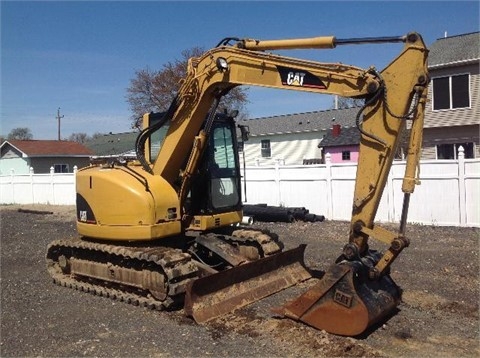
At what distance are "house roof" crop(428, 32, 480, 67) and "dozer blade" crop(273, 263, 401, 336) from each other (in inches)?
706

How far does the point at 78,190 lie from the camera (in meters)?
8.32

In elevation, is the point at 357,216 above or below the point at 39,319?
above

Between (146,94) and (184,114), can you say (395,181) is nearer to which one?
(184,114)

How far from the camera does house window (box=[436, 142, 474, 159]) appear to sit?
2212cm

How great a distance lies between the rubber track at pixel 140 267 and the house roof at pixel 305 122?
95.7 feet

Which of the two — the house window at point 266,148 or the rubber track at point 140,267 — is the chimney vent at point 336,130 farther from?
the rubber track at point 140,267

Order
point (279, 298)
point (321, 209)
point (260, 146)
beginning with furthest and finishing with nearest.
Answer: point (260, 146), point (321, 209), point (279, 298)

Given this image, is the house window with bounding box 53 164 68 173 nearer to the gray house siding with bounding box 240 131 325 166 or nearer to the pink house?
the gray house siding with bounding box 240 131 325 166

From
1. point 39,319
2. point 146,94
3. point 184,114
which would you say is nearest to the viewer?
point 39,319

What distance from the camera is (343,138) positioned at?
32969 millimetres

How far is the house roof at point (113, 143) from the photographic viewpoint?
45.1 meters

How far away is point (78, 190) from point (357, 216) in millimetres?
4768

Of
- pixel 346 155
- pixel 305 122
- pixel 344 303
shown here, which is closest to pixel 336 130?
pixel 346 155

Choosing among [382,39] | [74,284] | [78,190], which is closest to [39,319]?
[74,284]
